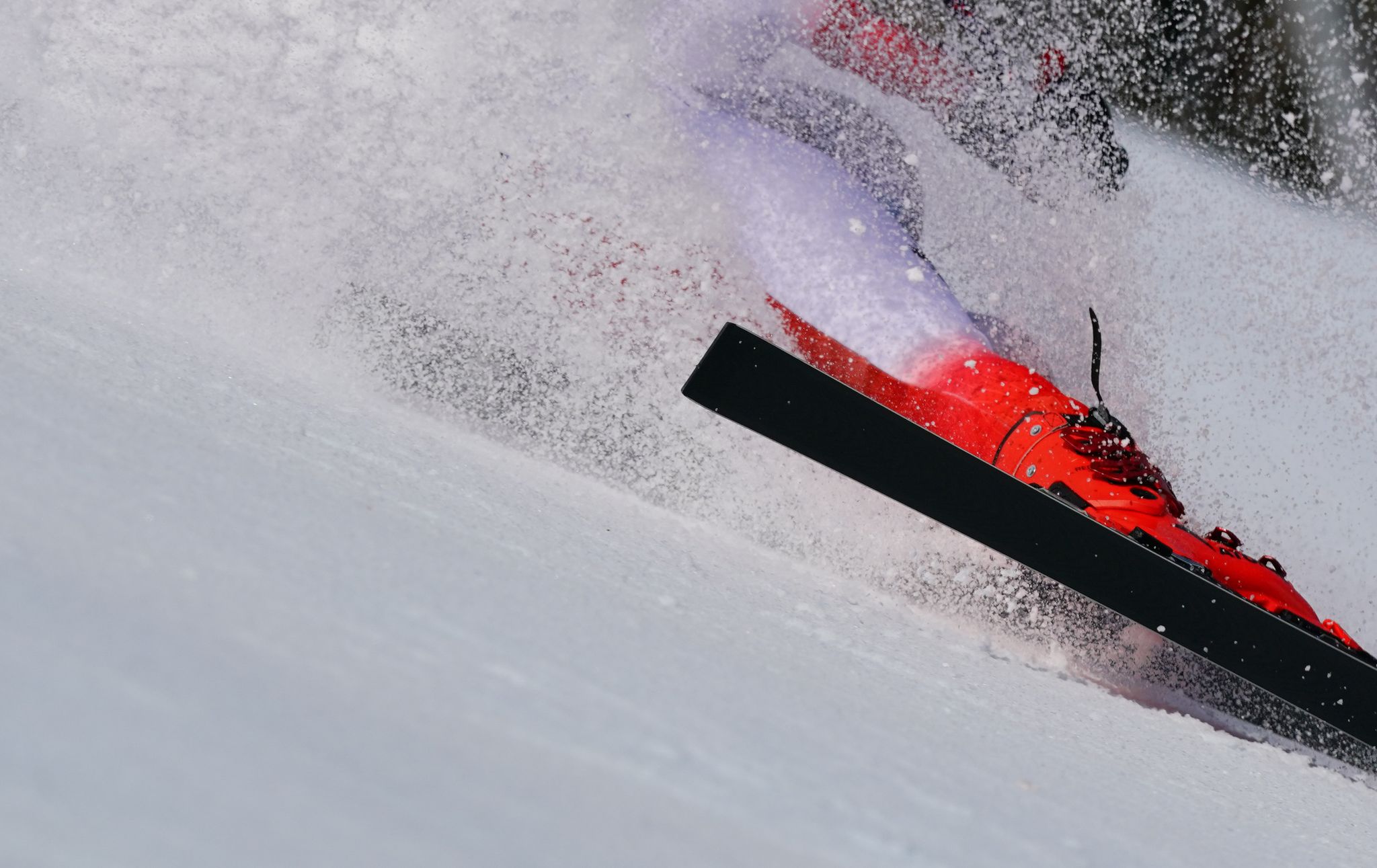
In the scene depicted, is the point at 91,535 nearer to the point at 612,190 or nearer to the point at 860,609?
the point at 860,609

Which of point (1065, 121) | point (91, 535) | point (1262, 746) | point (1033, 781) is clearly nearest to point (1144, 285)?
point (1065, 121)

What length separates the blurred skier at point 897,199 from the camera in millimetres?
878

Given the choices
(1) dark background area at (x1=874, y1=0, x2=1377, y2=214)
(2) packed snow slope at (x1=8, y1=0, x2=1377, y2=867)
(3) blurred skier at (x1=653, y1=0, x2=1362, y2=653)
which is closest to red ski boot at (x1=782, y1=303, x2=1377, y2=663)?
(3) blurred skier at (x1=653, y1=0, x2=1362, y2=653)

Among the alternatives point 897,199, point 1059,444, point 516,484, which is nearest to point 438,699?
point 516,484

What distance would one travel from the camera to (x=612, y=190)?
0.99m

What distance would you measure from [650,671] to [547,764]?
11 cm

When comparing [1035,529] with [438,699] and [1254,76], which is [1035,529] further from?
[1254,76]

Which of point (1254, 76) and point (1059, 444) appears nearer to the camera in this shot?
point (1059, 444)

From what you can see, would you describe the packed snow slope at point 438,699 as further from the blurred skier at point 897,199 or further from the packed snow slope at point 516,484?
the blurred skier at point 897,199

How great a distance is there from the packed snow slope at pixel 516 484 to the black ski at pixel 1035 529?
8 cm

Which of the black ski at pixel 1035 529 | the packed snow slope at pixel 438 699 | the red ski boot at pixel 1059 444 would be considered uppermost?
the red ski boot at pixel 1059 444

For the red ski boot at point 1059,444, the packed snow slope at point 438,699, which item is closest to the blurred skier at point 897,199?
the red ski boot at point 1059,444

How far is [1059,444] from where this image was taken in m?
0.88

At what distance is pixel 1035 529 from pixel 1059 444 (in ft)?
0.41
